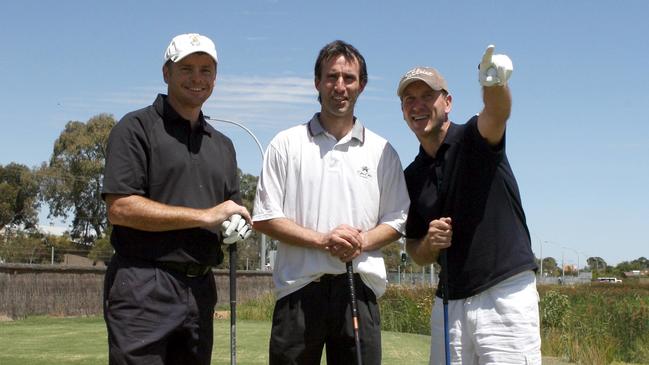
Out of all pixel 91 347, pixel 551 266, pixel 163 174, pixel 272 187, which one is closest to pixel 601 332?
pixel 91 347

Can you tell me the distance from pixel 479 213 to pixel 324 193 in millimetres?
849

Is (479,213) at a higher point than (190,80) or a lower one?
lower

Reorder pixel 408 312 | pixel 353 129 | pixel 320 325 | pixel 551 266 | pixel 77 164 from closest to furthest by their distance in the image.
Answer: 1. pixel 320 325
2. pixel 353 129
3. pixel 408 312
4. pixel 77 164
5. pixel 551 266

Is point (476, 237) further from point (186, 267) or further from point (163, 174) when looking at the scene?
point (163, 174)

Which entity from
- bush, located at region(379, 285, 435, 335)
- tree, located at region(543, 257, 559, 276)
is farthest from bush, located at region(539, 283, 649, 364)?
tree, located at region(543, 257, 559, 276)

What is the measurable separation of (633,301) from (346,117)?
44.9 feet

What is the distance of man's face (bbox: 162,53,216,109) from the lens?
483cm

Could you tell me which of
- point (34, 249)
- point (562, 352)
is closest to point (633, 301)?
point (562, 352)

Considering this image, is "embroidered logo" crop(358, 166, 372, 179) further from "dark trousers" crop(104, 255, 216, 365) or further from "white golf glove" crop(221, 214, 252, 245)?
"dark trousers" crop(104, 255, 216, 365)

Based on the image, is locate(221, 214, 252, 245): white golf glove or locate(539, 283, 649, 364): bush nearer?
locate(221, 214, 252, 245): white golf glove

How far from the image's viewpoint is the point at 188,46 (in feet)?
15.7

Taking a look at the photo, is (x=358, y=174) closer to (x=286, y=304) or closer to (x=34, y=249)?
(x=286, y=304)

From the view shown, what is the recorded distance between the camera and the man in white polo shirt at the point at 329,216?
4918mm

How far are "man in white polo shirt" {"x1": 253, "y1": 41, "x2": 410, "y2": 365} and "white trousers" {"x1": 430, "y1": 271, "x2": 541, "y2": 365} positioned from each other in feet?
1.65
